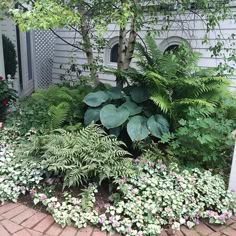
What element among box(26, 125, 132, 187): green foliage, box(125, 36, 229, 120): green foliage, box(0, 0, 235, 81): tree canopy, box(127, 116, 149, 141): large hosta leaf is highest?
box(0, 0, 235, 81): tree canopy

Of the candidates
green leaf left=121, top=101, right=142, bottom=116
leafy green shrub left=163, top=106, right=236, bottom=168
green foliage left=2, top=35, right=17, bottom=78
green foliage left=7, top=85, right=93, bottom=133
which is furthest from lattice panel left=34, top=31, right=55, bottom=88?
leafy green shrub left=163, top=106, right=236, bottom=168

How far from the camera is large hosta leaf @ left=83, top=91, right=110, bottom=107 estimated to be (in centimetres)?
316

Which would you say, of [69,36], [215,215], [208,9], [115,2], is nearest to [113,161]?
[215,215]

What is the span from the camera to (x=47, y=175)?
2469 mm

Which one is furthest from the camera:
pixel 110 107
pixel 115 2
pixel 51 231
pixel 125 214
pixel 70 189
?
pixel 115 2

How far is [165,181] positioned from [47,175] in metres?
1.04

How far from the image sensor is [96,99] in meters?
3.20

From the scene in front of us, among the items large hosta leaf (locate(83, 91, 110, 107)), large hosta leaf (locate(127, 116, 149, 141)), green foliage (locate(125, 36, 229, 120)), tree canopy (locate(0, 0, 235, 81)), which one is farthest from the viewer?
large hosta leaf (locate(83, 91, 110, 107))

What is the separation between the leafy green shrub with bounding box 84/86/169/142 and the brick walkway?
1034 mm

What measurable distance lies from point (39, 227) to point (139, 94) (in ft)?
5.99

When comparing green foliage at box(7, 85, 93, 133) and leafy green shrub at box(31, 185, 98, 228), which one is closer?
leafy green shrub at box(31, 185, 98, 228)

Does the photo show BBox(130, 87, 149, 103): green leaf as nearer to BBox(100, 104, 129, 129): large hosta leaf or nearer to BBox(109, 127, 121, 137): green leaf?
BBox(100, 104, 129, 129): large hosta leaf

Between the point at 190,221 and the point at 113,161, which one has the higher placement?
the point at 113,161

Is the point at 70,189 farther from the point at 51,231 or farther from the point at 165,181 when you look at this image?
the point at 165,181
